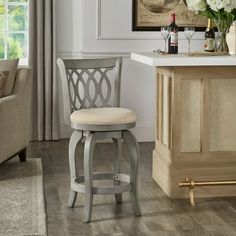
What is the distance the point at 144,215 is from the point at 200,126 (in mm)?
803

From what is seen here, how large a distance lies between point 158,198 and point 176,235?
0.83 m

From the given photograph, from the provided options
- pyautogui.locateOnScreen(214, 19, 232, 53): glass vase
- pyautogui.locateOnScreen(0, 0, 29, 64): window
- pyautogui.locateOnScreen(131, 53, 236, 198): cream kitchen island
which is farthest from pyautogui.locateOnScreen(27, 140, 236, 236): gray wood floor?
pyautogui.locateOnScreen(0, 0, 29, 64): window

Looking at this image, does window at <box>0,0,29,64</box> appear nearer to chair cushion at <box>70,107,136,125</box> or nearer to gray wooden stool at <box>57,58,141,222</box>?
gray wooden stool at <box>57,58,141,222</box>

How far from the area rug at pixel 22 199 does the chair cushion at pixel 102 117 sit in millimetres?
651

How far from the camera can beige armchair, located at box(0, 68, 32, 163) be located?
5223 mm

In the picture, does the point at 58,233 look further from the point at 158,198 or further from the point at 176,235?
the point at 158,198

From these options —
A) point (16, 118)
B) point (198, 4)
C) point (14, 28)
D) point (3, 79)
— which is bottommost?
point (16, 118)

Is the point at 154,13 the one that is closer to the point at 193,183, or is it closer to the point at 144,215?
the point at 193,183

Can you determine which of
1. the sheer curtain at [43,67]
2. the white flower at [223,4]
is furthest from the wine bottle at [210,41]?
the sheer curtain at [43,67]

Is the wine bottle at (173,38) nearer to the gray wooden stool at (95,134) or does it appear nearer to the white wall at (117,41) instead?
the gray wooden stool at (95,134)

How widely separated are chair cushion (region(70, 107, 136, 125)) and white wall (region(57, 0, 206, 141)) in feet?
8.75

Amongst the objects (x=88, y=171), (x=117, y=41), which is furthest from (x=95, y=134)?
(x=117, y=41)

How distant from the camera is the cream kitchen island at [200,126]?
448 cm

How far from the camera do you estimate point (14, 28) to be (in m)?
7.15
